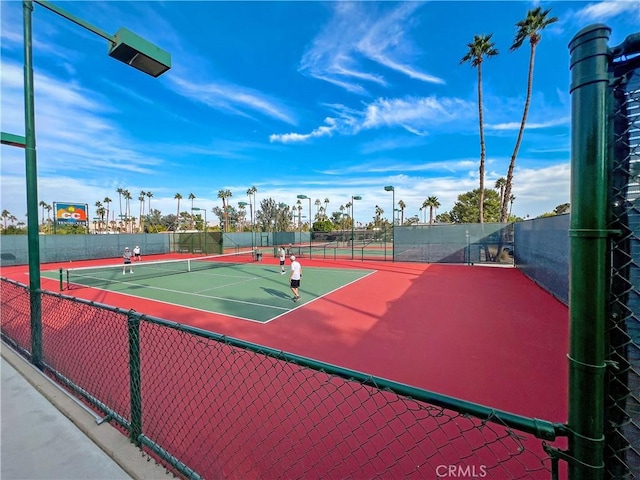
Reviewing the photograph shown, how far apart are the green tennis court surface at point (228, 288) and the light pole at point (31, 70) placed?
5.10 metres

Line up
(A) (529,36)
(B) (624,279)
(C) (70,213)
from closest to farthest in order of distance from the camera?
(B) (624,279) → (A) (529,36) → (C) (70,213)

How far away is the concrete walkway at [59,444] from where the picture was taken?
2674mm

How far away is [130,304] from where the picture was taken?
10.9 m

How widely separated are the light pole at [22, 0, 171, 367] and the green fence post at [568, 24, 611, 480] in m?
5.04

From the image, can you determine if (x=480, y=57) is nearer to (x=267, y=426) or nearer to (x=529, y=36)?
(x=529, y=36)

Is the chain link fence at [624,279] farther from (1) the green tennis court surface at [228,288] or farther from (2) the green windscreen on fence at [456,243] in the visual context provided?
(2) the green windscreen on fence at [456,243]

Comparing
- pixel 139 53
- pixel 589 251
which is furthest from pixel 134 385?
pixel 139 53

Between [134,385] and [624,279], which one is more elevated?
[624,279]

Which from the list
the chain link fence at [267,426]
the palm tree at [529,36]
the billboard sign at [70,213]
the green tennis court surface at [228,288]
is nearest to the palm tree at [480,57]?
the palm tree at [529,36]

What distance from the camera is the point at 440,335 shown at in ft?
24.6

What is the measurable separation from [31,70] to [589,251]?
6932mm

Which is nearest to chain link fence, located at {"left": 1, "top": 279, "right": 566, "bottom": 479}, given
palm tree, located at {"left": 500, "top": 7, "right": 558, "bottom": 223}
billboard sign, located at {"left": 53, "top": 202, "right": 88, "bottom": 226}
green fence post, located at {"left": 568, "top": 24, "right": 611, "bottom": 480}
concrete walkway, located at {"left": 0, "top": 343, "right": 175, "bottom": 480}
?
concrete walkway, located at {"left": 0, "top": 343, "right": 175, "bottom": 480}

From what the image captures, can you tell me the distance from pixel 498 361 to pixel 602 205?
6127 mm

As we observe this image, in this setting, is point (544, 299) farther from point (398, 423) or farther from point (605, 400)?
point (605, 400)
